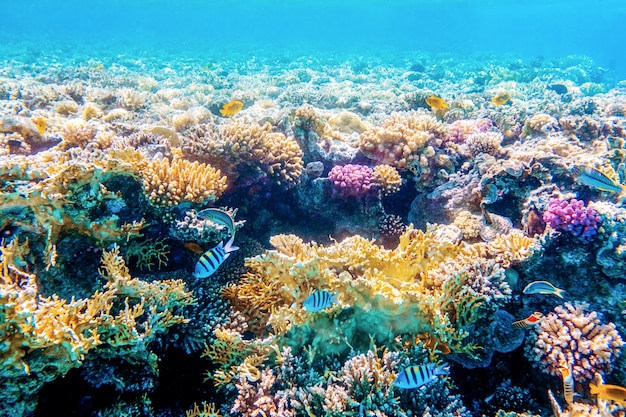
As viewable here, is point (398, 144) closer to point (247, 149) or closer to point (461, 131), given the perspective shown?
point (461, 131)

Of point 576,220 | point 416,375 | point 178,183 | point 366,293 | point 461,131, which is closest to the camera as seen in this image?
point 416,375

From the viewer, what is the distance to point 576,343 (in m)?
3.38

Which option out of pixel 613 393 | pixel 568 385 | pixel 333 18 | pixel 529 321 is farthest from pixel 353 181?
pixel 333 18

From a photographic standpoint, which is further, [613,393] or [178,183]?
[178,183]

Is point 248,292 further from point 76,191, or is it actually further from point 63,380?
point 76,191

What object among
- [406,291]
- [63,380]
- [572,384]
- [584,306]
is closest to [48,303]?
[63,380]

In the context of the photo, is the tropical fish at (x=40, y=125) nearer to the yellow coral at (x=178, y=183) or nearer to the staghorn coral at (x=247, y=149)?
the staghorn coral at (x=247, y=149)

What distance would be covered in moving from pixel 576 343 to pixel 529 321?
1.50ft

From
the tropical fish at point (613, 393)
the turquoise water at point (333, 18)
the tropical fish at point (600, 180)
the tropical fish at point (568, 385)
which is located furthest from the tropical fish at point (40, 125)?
the turquoise water at point (333, 18)

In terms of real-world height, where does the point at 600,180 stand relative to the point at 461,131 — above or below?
below

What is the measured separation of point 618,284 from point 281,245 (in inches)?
157

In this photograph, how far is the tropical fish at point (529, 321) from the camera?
3.51 meters

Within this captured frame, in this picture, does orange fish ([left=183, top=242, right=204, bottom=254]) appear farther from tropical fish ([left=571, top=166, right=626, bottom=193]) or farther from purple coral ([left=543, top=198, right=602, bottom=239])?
tropical fish ([left=571, top=166, right=626, bottom=193])

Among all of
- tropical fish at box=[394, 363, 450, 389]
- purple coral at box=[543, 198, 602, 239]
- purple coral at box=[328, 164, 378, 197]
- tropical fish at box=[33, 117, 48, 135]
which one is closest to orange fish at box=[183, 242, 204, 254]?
purple coral at box=[328, 164, 378, 197]
